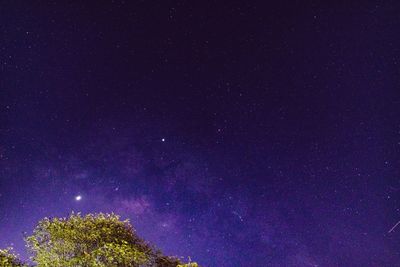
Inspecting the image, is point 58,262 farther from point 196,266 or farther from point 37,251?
point 196,266

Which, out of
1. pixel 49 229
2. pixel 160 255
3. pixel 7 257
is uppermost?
pixel 160 255

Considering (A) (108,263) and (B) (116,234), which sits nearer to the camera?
(A) (108,263)

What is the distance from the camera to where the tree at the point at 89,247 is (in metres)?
32.4

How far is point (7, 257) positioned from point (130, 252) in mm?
9601

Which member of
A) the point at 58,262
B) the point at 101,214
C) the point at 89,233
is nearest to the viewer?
the point at 58,262

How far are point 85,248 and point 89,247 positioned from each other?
0.34 meters

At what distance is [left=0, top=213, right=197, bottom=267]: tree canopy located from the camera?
32.4 meters

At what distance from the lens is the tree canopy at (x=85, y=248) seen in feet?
106

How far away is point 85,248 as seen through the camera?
111 feet

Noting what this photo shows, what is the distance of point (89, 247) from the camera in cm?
3397

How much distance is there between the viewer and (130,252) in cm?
3259

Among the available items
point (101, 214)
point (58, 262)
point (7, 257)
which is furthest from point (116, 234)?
point (7, 257)

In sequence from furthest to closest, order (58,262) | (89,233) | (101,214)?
(101,214)
(89,233)
(58,262)

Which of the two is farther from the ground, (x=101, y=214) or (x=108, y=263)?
(x=101, y=214)
